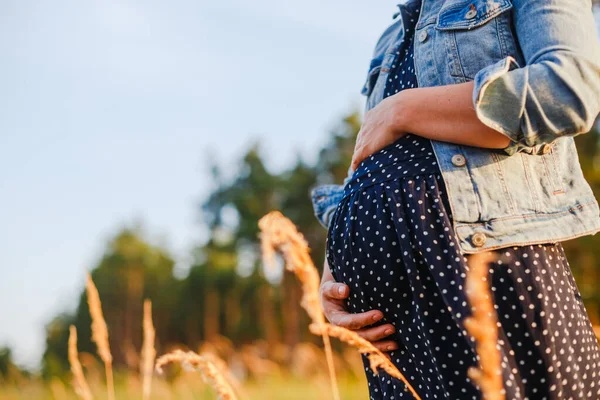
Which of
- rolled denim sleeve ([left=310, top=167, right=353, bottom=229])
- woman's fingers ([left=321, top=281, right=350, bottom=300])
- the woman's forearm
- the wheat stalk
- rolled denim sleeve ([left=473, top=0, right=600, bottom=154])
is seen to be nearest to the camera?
rolled denim sleeve ([left=473, top=0, right=600, bottom=154])

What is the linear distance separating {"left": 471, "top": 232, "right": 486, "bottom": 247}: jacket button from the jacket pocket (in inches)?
15.1

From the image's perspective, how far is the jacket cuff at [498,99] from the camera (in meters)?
1.08

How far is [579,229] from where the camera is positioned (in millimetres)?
1211

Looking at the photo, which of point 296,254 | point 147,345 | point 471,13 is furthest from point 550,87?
point 147,345

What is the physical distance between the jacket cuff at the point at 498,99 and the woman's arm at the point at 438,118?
64 mm

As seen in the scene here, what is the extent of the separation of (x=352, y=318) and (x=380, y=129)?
501mm

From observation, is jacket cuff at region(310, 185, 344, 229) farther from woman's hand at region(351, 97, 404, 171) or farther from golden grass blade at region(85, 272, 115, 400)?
golden grass blade at region(85, 272, 115, 400)

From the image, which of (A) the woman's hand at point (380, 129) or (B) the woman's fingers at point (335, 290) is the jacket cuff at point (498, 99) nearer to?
(A) the woman's hand at point (380, 129)

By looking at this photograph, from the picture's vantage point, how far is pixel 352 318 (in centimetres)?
141

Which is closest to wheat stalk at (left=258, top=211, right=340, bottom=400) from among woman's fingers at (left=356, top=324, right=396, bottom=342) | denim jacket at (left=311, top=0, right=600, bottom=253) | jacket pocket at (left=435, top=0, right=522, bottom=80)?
woman's fingers at (left=356, top=324, right=396, bottom=342)

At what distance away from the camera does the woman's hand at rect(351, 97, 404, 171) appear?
1319 mm

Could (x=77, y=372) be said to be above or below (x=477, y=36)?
below

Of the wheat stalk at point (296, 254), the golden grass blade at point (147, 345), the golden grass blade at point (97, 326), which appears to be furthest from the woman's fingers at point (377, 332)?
the golden grass blade at point (97, 326)

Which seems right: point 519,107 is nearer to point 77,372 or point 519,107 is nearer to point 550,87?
point 550,87
